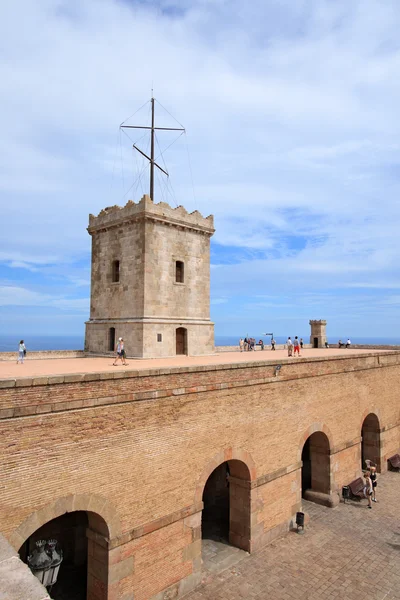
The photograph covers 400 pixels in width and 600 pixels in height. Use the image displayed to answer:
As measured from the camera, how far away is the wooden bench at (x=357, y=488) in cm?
1792

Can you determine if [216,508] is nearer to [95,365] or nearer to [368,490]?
[368,490]

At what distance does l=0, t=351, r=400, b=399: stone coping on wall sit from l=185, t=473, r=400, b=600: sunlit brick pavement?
18.3 feet

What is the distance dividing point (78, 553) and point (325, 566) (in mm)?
7862

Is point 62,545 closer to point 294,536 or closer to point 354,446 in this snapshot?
point 294,536

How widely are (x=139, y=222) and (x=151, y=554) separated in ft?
45.1

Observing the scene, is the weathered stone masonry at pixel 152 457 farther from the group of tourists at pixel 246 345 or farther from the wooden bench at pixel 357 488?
the group of tourists at pixel 246 345

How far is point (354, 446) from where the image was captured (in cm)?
1938

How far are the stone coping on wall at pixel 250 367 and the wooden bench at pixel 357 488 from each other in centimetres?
500

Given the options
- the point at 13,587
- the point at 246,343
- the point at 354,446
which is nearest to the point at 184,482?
the point at 13,587

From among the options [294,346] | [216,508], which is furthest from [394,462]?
[216,508]

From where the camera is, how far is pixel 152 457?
34.9 ft

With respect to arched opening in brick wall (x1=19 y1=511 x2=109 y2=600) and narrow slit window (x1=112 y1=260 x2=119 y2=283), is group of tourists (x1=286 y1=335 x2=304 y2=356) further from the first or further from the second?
arched opening in brick wall (x1=19 y1=511 x2=109 y2=600)

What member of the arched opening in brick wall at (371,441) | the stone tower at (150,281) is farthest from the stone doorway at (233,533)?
the arched opening in brick wall at (371,441)

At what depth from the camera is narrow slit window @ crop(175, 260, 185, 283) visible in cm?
2081
